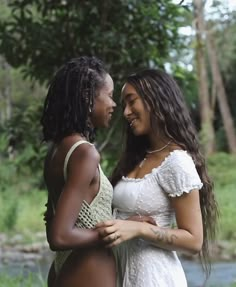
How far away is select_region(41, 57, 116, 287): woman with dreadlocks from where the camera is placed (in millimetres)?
2131

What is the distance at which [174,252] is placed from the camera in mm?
2391

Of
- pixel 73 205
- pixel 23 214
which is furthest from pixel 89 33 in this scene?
pixel 23 214

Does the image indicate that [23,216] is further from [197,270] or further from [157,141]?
[157,141]

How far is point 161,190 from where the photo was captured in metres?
2.35

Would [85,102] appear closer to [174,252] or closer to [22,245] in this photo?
[174,252]

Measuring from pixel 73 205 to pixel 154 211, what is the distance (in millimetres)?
343

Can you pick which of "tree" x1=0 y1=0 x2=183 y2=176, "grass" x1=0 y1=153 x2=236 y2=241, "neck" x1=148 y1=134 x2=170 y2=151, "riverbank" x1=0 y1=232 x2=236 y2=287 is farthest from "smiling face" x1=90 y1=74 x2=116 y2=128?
"grass" x1=0 y1=153 x2=236 y2=241

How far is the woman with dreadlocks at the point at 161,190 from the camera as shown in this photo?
7.50ft

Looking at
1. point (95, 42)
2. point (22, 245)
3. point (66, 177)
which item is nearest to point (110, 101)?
point (66, 177)

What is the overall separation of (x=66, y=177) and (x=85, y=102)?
24 cm

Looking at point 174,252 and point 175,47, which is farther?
point 175,47

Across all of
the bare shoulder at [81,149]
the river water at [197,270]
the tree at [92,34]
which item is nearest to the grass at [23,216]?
the river water at [197,270]

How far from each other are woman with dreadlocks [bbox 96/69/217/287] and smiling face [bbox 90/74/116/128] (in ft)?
0.42

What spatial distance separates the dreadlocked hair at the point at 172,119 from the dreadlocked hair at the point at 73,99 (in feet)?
0.57
